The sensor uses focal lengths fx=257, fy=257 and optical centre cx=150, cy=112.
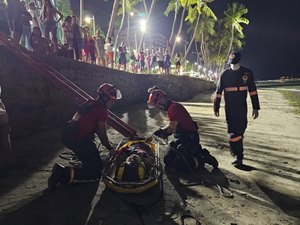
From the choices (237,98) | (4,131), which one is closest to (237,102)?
(237,98)

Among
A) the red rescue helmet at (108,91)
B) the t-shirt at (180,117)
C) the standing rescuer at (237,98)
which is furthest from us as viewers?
the standing rescuer at (237,98)

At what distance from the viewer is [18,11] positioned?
8.12 m

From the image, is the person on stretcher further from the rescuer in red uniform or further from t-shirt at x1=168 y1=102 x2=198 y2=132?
t-shirt at x1=168 y1=102 x2=198 y2=132

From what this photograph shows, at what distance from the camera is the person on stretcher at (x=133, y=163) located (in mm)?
4145

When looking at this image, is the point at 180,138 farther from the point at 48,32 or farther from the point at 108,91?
the point at 48,32

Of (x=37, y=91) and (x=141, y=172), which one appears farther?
(x=37, y=91)

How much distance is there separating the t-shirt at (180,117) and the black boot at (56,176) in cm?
225

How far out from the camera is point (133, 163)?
4.20 meters

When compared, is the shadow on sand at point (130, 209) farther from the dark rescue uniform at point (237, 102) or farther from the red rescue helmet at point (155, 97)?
the dark rescue uniform at point (237, 102)

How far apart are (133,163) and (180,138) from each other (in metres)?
1.55

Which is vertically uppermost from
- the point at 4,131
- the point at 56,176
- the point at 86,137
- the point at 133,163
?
the point at 4,131

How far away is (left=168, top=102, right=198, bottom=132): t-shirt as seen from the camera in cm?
523

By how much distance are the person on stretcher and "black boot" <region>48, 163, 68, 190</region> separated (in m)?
0.92

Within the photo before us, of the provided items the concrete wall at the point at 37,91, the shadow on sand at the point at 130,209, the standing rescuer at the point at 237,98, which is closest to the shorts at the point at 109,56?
the concrete wall at the point at 37,91
